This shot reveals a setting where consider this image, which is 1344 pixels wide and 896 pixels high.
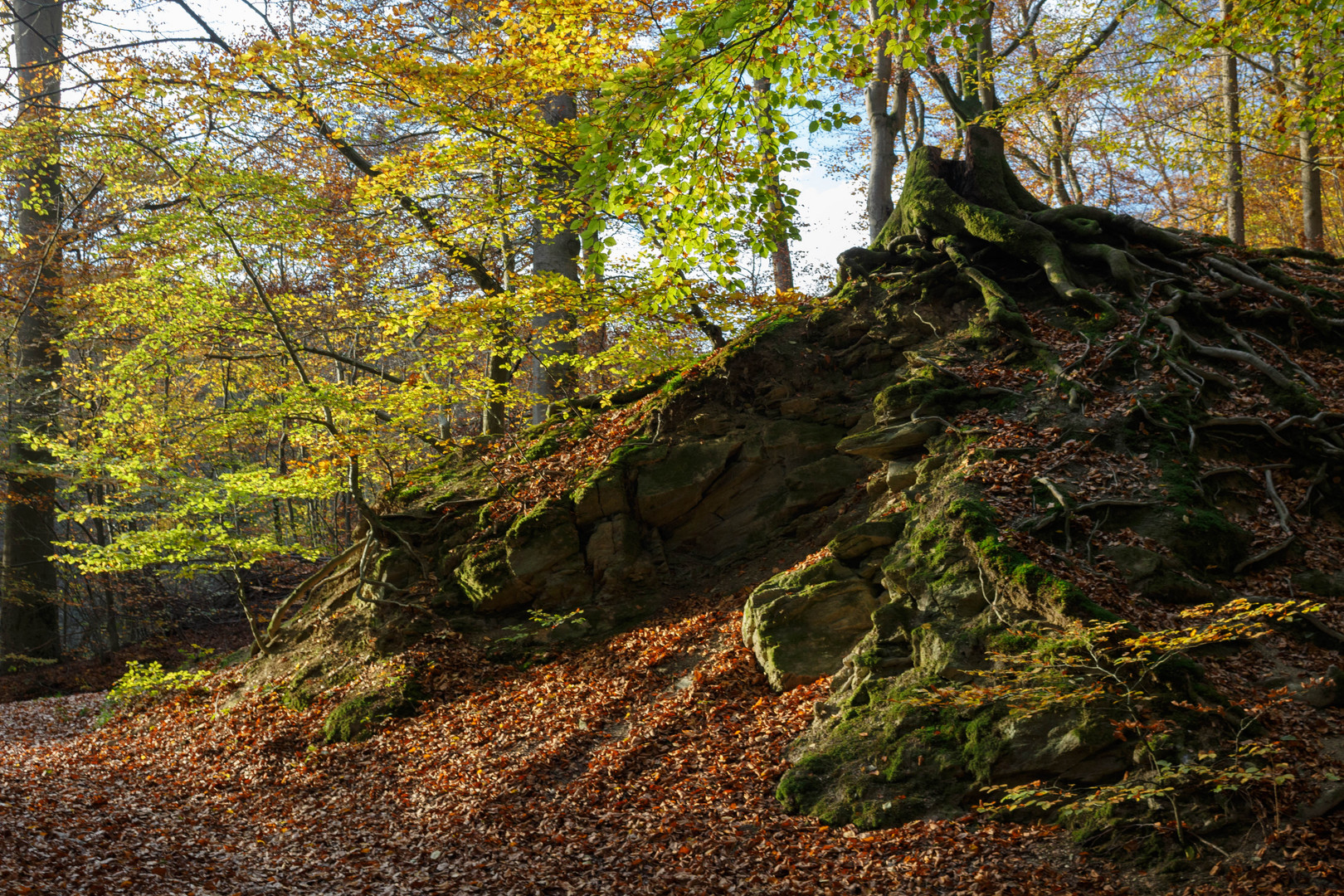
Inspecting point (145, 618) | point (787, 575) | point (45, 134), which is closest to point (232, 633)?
point (145, 618)

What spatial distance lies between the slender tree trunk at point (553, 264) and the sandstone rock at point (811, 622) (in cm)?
578

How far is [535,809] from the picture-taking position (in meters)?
6.75

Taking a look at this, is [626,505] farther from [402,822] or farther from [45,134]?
[45,134]

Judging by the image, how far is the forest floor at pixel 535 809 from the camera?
4.84 metres

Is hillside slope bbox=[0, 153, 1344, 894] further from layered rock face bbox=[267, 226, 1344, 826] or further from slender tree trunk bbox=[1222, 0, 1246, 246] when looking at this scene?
slender tree trunk bbox=[1222, 0, 1246, 246]

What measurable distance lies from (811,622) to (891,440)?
218 cm

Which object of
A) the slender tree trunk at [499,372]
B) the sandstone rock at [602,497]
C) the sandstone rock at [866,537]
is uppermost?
the slender tree trunk at [499,372]

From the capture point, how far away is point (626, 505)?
9.93m

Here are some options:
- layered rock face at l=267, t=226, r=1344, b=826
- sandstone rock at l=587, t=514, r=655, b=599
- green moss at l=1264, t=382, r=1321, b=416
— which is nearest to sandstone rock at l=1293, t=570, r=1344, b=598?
layered rock face at l=267, t=226, r=1344, b=826

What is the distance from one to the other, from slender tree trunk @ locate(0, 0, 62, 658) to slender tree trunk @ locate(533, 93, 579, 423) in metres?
9.79

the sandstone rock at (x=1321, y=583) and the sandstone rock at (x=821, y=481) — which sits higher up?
the sandstone rock at (x=821, y=481)

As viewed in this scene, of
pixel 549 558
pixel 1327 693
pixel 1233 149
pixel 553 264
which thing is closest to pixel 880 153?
pixel 553 264

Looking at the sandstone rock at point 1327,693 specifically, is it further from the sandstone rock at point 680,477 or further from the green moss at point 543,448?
the green moss at point 543,448

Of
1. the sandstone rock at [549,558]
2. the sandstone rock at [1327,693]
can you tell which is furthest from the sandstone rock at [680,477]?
the sandstone rock at [1327,693]
